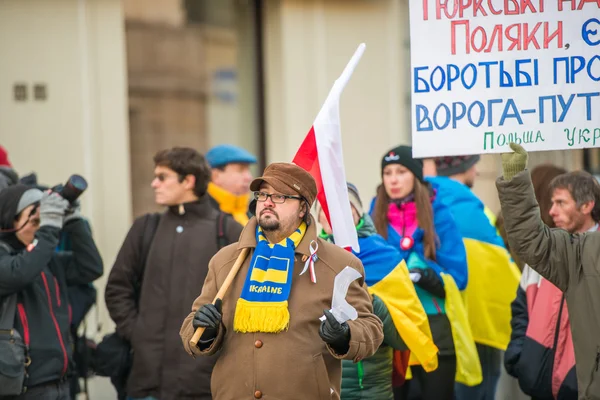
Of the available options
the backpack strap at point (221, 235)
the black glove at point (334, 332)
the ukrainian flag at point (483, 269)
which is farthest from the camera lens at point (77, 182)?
the ukrainian flag at point (483, 269)

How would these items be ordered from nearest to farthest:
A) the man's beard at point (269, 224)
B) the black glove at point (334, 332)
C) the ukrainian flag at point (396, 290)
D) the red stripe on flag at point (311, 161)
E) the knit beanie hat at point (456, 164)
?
the black glove at point (334, 332), the man's beard at point (269, 224), the red stripe on flag at point (311, 161), the ukrainian flag at point (396, 290), the knit beanie hat at point (456, 164)

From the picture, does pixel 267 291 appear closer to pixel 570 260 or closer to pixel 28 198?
pixel 570 260

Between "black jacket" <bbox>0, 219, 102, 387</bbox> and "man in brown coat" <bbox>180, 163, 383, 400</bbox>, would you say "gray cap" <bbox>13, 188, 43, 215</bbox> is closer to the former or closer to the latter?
"black jacket" <bbox>0, 219, 102, 387</bbox>

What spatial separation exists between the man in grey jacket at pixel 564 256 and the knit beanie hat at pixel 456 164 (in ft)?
9.79

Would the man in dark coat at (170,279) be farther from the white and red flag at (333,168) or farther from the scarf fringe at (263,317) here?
the scarf fringe at (263,317)

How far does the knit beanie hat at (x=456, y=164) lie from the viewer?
8.05 m

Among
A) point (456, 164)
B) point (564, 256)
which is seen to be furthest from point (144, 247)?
point (564, 256)

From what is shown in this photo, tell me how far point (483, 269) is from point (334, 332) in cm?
318

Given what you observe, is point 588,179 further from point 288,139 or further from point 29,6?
point 29,6

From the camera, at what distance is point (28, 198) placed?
6.45 metres

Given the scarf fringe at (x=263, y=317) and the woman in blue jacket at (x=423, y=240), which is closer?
the scarf fringe at (x=263, y=317)

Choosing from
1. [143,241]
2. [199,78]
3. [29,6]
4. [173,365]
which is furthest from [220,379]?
[199,78]

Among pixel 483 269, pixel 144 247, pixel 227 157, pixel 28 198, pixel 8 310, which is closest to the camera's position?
pixel 8 310

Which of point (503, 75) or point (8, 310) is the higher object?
point (503, 75)
